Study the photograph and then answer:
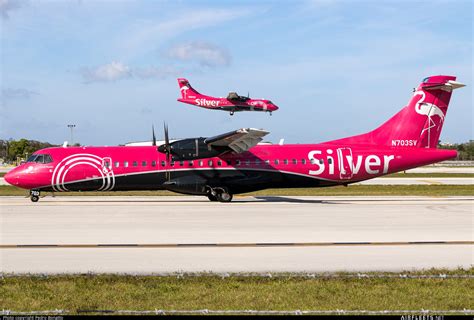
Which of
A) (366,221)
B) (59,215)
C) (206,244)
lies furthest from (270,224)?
(59,215)

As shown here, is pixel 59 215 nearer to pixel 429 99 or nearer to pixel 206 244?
pixel 206 244

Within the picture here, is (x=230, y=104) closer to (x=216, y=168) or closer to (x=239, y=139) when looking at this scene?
(x=216, y=168)

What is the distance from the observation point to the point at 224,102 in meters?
93.1

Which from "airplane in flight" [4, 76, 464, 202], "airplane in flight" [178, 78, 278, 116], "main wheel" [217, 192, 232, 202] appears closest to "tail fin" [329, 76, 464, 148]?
"airplane in flight" [4, 76, 464, 202]

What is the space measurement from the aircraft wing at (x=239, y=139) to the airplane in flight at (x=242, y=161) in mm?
48

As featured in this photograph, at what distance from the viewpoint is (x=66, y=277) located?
916 centimetres

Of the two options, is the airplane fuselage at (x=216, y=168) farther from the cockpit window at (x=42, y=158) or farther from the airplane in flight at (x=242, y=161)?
the cockpit window at (x=42, y=158)

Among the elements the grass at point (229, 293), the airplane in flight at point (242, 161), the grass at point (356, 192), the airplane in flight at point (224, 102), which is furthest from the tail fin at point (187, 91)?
the grass at point (229, 293)

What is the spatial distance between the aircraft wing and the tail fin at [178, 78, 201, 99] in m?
71.7

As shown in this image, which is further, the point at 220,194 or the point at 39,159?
the point at 220,194

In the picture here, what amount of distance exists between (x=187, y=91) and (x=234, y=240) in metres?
85.9

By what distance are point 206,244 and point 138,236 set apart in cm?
238

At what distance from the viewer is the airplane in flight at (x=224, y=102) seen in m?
89.8

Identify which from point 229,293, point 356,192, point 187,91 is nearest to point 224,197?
point 356,192
